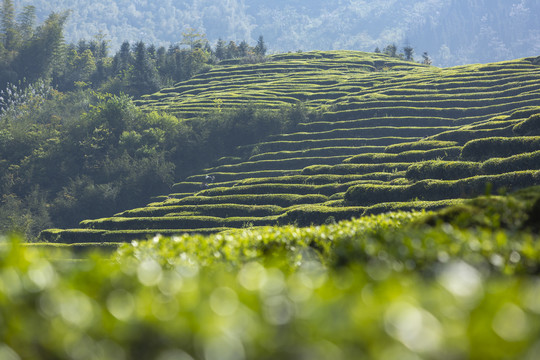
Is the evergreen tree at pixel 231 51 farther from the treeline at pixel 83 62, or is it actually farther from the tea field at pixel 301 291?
the tea field at pixel 301 291

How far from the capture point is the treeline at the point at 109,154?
77.9 m

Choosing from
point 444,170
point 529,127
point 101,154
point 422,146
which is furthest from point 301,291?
point 101,154

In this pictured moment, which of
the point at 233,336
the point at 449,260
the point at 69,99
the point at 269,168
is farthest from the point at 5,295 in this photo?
the point at 69,99

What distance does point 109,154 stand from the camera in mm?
88125

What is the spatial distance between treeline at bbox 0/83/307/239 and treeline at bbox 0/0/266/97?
42.4 meters

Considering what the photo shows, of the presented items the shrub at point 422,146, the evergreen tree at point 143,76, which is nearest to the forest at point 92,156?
the evergreen tree at point 143,76

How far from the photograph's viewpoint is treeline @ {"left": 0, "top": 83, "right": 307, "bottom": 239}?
256 feet

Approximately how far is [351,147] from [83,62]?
115 meters

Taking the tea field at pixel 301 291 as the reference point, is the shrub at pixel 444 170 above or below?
below

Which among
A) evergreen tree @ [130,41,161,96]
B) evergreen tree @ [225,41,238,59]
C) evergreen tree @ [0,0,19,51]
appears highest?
evergreen tree @ [0,0,19,51]

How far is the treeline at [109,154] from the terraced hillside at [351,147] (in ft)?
15.4

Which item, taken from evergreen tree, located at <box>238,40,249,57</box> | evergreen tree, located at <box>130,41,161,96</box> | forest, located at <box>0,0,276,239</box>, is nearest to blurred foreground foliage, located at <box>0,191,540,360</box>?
forest, located at <box>0,0,276,239</box>

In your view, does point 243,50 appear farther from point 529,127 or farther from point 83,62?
point 529,127

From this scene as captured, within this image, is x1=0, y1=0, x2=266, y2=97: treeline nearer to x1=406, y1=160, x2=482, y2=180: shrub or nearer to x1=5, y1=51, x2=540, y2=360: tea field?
x1=406, y1=160, x2=482, y2=180: shrub
